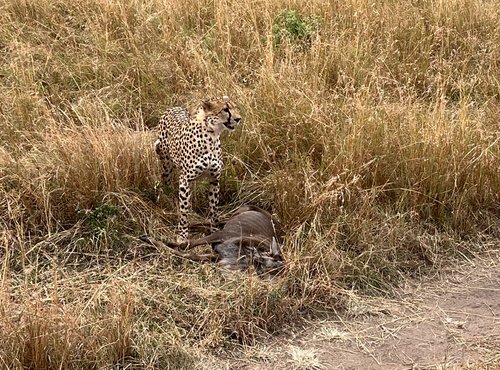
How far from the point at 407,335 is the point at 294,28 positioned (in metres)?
2.81

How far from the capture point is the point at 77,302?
3320 millimetres

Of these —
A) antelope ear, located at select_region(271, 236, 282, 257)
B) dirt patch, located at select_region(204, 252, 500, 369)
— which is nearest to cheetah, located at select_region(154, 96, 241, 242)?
antelope ear, located at select_region(271, 236, 282, 257)

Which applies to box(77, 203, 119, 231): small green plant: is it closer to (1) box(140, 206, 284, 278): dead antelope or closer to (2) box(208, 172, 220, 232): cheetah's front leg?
(1) box(140, 206, 284, 278): dead antelope

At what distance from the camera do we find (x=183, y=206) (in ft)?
13.1

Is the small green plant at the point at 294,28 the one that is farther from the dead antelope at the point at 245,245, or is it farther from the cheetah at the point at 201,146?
the dead antelope at the point at 245,245

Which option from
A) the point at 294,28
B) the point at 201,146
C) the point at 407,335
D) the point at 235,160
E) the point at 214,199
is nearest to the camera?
the point at 407,335

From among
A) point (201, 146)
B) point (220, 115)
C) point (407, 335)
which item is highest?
point (220, 115)

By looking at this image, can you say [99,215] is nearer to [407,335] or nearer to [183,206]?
[183,206]

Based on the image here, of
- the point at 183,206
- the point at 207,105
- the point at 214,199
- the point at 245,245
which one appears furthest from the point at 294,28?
the point at 245,245

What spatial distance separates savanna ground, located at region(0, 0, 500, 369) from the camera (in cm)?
340

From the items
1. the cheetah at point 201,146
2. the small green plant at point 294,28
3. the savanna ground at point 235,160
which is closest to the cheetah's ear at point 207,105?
the cheetah at point 201,146

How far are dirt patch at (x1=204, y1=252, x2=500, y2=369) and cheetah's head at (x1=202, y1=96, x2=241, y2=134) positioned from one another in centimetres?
112

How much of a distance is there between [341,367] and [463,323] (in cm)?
73

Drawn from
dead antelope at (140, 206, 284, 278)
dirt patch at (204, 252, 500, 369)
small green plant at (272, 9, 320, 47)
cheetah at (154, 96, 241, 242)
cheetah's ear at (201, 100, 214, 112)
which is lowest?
dirt patch at (204, 252, 500, 369)
